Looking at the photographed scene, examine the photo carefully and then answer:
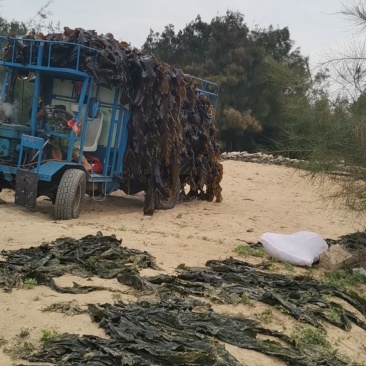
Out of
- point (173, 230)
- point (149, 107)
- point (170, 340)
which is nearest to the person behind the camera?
point (170, 340)

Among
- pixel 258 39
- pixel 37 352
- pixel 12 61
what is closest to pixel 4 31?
pixel 12 61

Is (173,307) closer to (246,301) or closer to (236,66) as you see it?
(246,301)

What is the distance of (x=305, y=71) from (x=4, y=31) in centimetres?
1353

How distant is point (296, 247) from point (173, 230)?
2.21 m

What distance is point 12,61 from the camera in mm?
10727

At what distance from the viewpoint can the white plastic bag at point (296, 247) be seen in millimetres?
8312

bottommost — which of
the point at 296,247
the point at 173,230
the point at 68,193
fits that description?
the point at 173,230

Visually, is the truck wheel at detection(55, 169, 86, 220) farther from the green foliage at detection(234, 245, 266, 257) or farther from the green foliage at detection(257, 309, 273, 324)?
the green foliage at detection(257, 309, 273, 324)

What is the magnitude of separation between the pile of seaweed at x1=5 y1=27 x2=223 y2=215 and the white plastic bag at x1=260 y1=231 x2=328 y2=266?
357 cm

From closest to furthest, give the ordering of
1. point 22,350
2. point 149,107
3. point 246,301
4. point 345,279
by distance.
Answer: point 22,350, point 246,301, point 345,279, point 149,107

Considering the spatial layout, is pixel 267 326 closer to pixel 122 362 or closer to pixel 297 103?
pixel 122 362

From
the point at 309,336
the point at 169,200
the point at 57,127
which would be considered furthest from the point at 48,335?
the point at 169,200

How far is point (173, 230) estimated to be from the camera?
33.0 ft

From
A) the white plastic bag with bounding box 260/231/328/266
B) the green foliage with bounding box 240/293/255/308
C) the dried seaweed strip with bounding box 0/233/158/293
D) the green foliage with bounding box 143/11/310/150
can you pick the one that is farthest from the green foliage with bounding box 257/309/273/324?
the green foliage with bounding box 143/11/310/150
